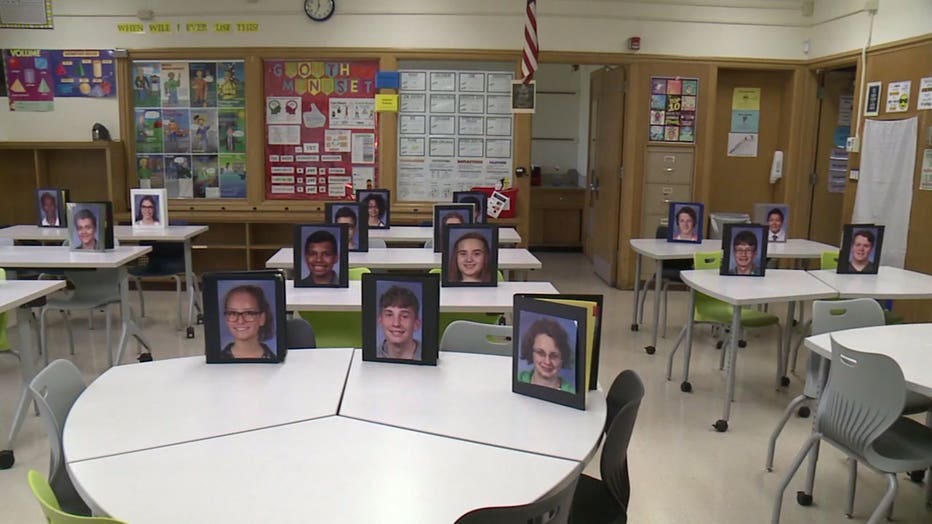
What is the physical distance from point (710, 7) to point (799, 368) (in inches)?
157

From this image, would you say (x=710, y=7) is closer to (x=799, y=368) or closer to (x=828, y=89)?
(x=828, y=89)

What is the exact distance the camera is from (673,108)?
7.39 m

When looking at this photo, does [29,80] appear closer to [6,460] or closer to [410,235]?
[410,235]

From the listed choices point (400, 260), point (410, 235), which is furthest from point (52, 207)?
point (400, 260)

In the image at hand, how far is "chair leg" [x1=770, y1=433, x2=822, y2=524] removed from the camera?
2762 millimetres

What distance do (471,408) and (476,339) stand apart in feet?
2.28

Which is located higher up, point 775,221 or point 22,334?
point 775,221

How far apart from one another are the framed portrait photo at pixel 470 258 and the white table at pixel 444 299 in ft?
0.16

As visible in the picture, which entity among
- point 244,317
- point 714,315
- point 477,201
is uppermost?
point 477,201

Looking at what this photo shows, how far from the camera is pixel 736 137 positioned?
25.1ft

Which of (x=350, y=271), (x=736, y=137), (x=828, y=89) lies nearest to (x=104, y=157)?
(x=350, y=271)

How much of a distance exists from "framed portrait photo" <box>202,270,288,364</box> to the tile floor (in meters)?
1.26

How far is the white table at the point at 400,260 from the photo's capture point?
181 inches

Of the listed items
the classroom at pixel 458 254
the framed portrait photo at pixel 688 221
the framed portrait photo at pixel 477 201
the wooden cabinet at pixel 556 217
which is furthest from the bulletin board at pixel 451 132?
the wooden cabinet at pixel 556 217
